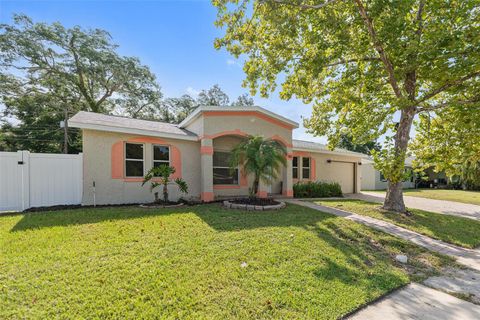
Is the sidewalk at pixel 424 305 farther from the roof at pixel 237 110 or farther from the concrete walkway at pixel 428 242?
the roof at pixel 237 110

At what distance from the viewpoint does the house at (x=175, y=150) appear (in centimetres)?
883

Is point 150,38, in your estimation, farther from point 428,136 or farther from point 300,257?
point 428,136

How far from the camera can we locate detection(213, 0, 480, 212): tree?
6.74 meters

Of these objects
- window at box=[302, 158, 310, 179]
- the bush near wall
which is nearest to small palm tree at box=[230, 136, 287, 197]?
the bush near wall

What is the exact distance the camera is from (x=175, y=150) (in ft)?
34.5

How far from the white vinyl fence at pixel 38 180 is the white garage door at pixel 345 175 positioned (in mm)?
15513

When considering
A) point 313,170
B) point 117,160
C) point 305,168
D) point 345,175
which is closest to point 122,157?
point 117,160

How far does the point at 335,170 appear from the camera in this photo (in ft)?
55.0

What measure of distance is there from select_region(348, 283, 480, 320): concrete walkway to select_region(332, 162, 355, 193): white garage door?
1396cm

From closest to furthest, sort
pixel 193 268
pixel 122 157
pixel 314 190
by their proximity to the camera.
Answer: pixel 193 268 → pixel 122 157 → pixel 314 190

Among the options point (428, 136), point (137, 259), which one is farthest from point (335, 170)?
point (137, 259)

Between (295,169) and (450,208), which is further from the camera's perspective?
(295,169)

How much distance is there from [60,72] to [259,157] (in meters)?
25.8

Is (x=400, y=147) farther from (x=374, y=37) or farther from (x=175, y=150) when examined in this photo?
(x=175, y=150)
